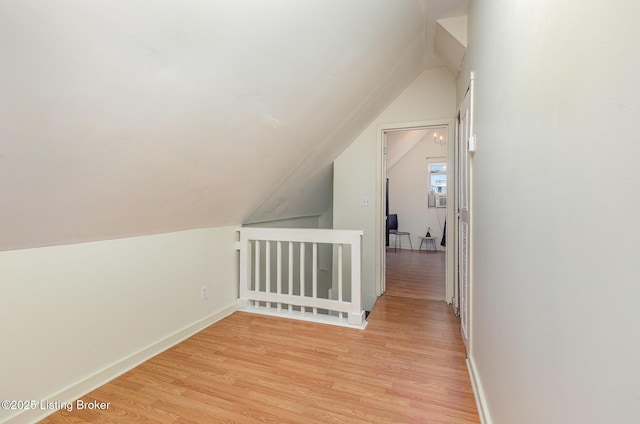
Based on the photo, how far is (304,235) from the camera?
2.74 meters

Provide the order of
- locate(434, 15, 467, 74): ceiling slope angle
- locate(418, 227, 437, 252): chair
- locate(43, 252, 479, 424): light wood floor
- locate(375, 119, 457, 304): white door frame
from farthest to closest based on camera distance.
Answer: locate(418, 227, 437, 252): chair
locate(375, 119, 457, 304): white door frame
locate(434, 15, 467, 74): ceiling slope angle
locate(43, 252, 479, 424): light wood floor

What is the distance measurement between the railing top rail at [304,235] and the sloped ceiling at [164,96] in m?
0.48

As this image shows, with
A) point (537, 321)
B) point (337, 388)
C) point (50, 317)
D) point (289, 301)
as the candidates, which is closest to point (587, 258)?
point (537, 321)

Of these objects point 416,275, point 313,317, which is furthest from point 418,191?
point 313,317

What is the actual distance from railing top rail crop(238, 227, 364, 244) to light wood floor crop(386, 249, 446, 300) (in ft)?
4.34

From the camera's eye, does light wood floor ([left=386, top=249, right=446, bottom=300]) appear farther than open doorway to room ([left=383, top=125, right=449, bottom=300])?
No

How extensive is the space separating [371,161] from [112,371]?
2881 millimetres

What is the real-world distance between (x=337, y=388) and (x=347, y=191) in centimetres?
217

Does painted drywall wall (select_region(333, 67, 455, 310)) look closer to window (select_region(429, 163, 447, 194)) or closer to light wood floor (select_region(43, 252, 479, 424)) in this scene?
light wood floor (select_region(43, 252, 479, 424))

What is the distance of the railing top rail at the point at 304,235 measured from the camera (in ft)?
8.38

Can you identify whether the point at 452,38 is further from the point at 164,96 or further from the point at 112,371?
the point at 112,371

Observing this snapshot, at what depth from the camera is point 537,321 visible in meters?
0.82

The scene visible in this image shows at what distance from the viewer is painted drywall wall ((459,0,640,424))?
0.47 meters

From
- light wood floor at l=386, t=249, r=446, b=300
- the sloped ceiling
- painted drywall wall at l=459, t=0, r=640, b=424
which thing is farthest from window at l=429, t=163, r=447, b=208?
painted drywall wall at l=459, t=0, r=640, b=424
